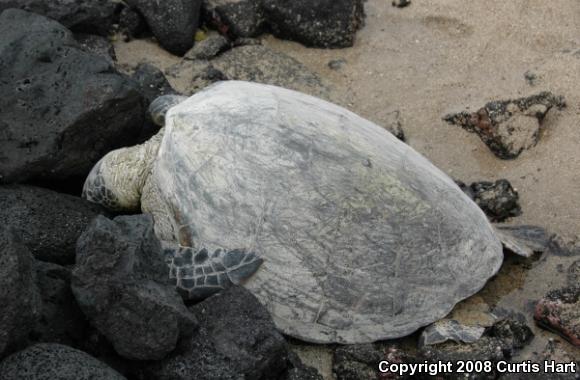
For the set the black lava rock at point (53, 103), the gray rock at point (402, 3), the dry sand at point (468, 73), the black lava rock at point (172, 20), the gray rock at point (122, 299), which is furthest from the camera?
the gray rock at point (402, 3)

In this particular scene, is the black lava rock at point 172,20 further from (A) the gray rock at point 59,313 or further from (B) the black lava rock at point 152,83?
(A) the gray rock at point 59,313

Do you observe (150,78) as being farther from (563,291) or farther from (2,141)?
(563,291)

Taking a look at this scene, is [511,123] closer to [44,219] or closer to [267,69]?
[267,69]

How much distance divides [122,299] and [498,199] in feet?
6.72

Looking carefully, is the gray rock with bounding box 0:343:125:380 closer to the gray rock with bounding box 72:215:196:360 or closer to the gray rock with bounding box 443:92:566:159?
the gray rock with bounding box 72:215:196:360

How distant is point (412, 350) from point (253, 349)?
76 cm

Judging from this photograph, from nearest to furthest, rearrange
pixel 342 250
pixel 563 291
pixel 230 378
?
pixel 230 378 → pixel 342 250 → pixel 563 291

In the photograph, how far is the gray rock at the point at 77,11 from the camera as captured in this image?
4613 mm

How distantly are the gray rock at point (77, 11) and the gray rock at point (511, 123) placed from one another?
2.21m

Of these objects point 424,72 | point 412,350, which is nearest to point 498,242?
point 412,350

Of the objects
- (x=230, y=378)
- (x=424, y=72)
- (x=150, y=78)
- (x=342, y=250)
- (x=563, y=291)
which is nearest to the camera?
(x=230, y=378)

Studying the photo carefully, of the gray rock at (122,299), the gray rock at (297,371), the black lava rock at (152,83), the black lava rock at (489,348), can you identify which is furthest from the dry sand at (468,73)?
the gray rock at (122,299)

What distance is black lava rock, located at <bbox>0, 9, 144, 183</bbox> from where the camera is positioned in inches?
144

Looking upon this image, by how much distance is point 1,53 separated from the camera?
3.75m
